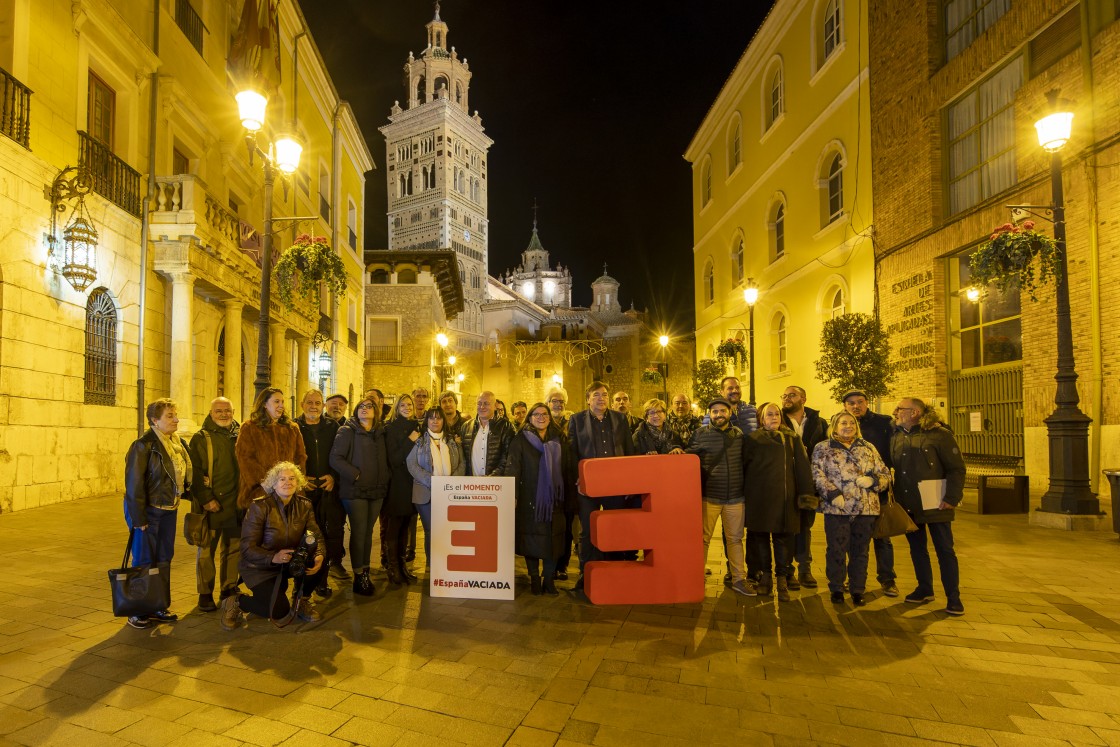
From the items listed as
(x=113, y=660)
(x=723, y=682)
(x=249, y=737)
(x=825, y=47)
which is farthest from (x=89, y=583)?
(x=825, y=47)

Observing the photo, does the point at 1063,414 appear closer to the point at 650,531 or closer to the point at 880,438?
the point at 880,438

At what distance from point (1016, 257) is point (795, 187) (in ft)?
38.7

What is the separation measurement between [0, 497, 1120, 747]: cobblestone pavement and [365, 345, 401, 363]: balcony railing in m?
34.5

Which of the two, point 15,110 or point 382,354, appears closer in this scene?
point 15,110

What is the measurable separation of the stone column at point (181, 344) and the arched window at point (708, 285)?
832 inches

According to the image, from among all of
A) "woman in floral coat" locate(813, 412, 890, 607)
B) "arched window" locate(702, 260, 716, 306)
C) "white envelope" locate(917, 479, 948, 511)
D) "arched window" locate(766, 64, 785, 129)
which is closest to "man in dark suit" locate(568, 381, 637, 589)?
"woman in floral coat" locate(813, 412, 890, 607)

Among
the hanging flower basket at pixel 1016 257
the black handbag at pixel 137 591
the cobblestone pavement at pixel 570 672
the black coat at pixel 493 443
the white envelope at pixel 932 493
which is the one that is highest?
the hanging flower basket at pixel 1016 257

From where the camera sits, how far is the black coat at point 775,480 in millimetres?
6113

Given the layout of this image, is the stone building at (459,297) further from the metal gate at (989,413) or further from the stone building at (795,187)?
the metal gate at (989,413)

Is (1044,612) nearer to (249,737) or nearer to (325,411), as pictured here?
(249,737)

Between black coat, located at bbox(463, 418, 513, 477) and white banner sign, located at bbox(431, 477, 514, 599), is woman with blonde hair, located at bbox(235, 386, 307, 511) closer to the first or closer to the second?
white banner sign, located at bbox(431, 477, 514, 599)

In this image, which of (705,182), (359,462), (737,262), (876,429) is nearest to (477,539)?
(359,462)

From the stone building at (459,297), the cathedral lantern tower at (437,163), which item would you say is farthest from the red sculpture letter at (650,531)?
the cathedral lantern tower at (437,163)

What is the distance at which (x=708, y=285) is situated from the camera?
29734mm
